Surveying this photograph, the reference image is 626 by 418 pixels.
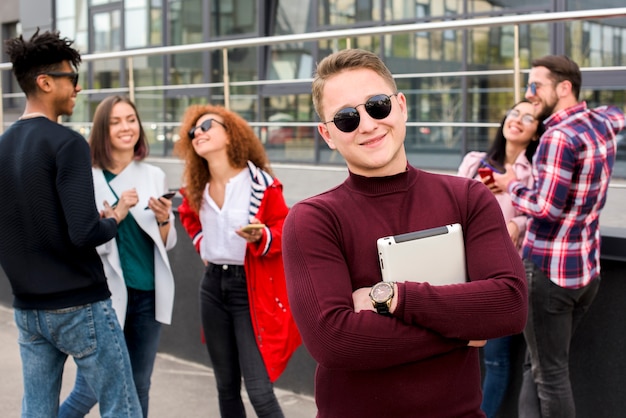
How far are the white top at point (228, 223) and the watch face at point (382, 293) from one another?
2.14 m

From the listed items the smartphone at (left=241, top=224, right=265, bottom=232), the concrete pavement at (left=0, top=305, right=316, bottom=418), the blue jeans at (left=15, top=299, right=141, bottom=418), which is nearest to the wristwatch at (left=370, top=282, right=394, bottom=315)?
the blue jeans at (left=15, top=299, right=141, bottom=418)

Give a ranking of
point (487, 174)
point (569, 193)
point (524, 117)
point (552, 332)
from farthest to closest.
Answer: point (524, 117) → point (487, 174) → point (552, 332) → point (569, 193)

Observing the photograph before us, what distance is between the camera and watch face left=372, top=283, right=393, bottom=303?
201 centimetres

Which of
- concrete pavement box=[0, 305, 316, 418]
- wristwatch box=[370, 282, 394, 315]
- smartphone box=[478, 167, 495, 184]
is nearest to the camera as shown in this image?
wristwatch box=[370, 282, 394, 315]

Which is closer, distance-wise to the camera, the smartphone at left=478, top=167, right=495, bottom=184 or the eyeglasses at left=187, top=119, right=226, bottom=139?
the smartphone at left=478, top=167, right=495, bottom=184

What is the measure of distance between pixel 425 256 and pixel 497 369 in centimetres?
236

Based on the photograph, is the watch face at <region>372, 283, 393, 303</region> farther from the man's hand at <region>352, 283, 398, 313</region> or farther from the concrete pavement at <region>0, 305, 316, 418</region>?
the concrete pavement at <region>0, 305, 316, 418</region>

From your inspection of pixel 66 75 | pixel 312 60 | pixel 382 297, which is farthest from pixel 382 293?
pixel 312 60

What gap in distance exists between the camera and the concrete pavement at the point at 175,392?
206 inches

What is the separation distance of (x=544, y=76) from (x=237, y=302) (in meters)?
1.85

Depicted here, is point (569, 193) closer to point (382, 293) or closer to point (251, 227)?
point (251, 227)

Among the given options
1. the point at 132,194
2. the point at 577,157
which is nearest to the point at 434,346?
the point at 577,157

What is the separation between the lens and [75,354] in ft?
11.1

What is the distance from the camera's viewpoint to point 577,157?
11.7 ft
